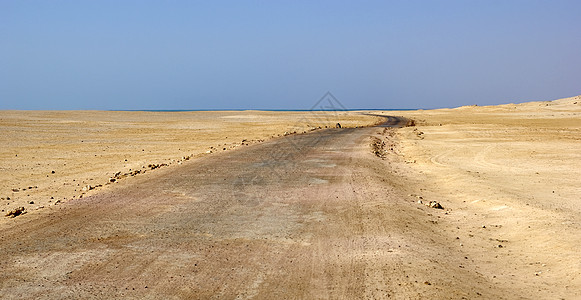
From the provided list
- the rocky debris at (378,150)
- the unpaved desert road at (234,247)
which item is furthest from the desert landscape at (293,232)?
the rocky debris at (378,150)

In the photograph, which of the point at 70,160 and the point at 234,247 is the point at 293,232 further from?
the point at 70,160

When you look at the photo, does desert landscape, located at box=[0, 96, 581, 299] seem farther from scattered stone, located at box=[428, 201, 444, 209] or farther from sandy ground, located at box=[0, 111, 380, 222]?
sandy ground, located at box=[0, 111, 380, 222]

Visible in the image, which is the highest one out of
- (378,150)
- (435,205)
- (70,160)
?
(435,205)

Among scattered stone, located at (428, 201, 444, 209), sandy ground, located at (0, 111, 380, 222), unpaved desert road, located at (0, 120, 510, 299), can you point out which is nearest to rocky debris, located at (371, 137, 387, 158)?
sandy ground, located at (0, 111, 380, 222)

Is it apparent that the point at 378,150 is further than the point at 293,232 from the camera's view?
Yes

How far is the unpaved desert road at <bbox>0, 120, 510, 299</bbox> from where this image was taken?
515 centimetres

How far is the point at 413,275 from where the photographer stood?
5.56 metres

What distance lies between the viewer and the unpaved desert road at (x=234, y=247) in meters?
5.15

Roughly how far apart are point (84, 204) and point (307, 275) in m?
5.35

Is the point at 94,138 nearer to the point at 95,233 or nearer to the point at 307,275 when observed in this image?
the point at 95,233

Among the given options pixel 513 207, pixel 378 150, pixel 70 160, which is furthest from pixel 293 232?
pixel 378 150

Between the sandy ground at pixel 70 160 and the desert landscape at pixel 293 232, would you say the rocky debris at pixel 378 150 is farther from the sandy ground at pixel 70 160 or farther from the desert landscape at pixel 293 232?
the sandy ground at pixel 70 160

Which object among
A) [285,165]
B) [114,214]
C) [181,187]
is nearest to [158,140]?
[285,165]

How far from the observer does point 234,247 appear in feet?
21.7
